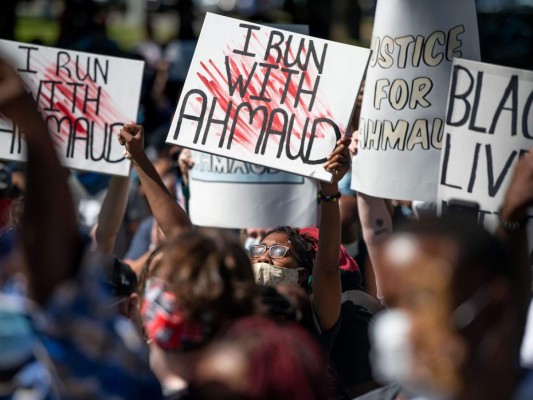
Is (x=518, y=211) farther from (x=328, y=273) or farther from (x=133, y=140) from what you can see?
(x=133, y=140)

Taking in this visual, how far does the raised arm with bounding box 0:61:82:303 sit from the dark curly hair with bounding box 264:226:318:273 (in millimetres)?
1510

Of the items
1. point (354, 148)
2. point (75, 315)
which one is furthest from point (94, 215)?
point (75, 315)

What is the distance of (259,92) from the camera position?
4316mm

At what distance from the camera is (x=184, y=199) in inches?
233

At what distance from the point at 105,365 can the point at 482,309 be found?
2.58 ft

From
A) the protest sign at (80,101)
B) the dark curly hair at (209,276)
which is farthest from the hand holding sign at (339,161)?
the dark curly hair at (209,276)

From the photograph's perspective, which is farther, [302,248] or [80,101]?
[80,101]

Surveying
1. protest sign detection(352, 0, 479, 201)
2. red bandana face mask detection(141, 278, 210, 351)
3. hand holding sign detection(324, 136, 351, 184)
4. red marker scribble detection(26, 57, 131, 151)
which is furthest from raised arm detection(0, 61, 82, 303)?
red marker scribble detection(26, 57, 131, 151)

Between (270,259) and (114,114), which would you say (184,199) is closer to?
(114,114)

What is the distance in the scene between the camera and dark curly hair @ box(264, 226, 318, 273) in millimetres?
3758

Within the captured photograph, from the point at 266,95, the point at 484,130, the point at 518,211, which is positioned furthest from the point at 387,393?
the point at 266,95

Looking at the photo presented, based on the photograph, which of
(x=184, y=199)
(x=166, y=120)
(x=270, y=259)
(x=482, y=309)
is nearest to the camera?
(x=482, y=309)

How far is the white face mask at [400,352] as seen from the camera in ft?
7.07

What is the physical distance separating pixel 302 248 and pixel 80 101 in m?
1.69
